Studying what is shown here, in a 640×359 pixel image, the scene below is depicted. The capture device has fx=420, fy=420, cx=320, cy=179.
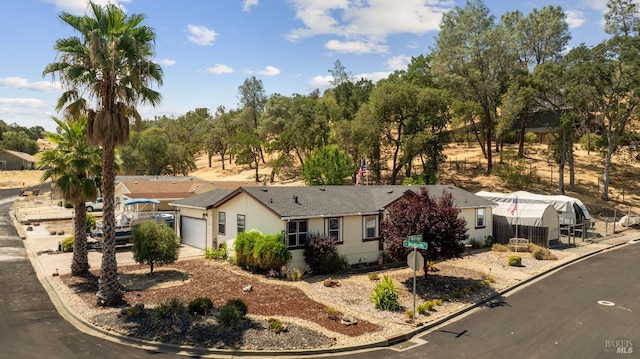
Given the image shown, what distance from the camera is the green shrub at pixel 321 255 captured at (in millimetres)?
22969

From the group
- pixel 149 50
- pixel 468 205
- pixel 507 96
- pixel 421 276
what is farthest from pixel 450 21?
pixel 149 50

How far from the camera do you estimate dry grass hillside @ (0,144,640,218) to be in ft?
169

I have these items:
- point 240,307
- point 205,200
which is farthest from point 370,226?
point 240,307

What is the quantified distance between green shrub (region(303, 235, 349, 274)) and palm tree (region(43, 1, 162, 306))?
9706 mm

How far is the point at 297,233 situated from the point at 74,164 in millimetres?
11717

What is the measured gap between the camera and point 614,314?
680 inches

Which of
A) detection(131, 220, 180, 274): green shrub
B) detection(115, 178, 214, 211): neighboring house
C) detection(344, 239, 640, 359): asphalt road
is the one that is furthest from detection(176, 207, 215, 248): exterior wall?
detection(344, 239, 640, 359): asphalt road

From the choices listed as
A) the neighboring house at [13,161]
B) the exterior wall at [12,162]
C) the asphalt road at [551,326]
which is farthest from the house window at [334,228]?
the exterior wall at [12,162]

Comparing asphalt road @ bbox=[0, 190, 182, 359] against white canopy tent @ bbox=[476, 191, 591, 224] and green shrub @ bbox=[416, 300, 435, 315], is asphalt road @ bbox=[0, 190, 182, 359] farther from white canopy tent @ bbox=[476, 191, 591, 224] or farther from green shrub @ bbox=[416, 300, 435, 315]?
white canopy tent @ bbox=[476, 191, 591, 224]

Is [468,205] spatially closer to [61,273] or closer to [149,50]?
[149,50]

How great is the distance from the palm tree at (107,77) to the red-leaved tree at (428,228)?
41.6 ft

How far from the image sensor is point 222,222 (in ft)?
91.6

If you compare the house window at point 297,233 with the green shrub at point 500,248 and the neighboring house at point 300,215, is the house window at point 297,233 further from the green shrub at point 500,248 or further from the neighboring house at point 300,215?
the green shrub at point 500,248

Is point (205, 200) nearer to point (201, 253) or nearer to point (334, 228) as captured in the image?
point (201, 253)
